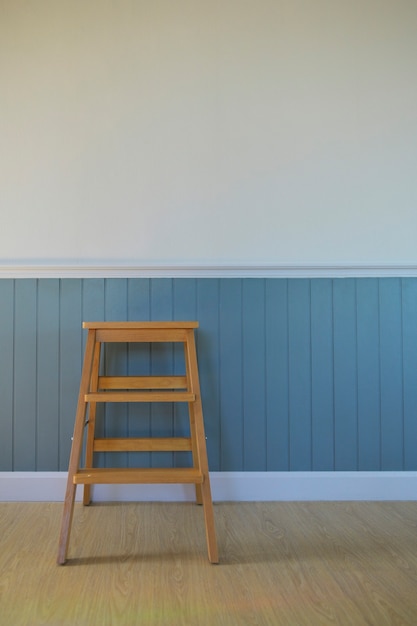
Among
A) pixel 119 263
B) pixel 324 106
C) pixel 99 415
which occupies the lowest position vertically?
pixel 99 415

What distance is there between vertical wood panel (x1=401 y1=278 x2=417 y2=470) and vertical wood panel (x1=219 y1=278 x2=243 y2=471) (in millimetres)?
661

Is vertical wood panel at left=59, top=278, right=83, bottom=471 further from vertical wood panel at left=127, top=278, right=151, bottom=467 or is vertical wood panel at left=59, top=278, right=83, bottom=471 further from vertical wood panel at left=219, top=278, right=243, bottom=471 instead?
vertical wood panel at left=219, top=278, right=243, bottom=471

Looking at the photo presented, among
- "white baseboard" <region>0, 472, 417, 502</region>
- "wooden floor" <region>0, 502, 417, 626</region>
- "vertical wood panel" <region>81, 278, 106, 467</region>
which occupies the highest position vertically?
"vertical wood panel" <region>81, 278, 106, 467</region>

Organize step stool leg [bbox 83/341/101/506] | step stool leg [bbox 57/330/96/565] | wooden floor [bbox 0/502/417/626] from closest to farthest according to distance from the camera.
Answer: wooden floor [bbox 0/502/417/626] → step stool leg [bbox 57/330/96/565] → step stool leg [bbox 83/341/101/506]

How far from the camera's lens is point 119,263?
2.01m

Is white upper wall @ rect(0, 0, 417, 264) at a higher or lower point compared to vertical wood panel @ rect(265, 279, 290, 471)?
higher

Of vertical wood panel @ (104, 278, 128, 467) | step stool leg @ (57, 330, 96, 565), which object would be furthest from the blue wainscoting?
step stool leg @ (57, 330, 96, 565)

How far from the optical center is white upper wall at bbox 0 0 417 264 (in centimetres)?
203

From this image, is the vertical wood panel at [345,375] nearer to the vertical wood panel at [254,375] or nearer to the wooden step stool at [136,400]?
the vertical wood panel at [254,375]

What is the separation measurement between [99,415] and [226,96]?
1371 millimetres

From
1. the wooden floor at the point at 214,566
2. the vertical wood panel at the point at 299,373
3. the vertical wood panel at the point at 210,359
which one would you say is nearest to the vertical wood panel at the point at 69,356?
the wooden floor at the point at 214,566

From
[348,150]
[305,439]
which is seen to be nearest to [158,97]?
[348,150]

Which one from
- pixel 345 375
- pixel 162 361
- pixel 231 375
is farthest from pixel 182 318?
pixel 345 375

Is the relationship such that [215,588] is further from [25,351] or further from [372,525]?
[25,351]
